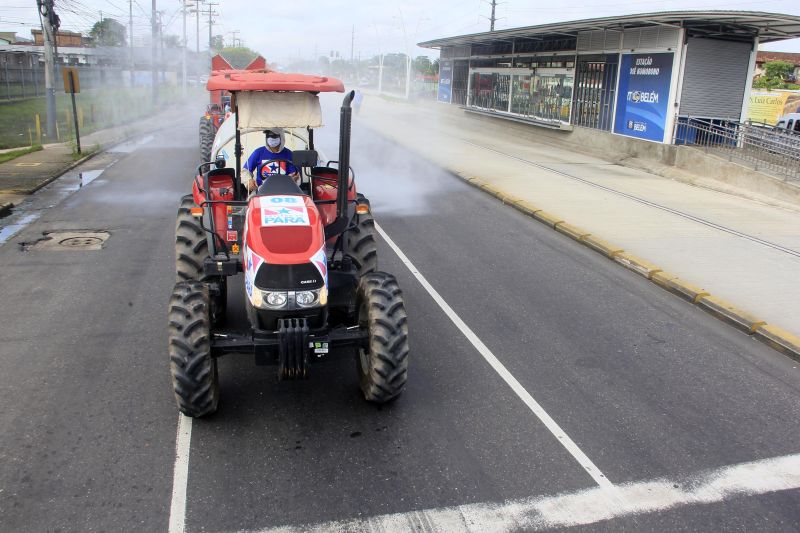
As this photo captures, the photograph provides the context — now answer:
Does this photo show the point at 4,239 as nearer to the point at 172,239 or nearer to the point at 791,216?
the point at 172,239

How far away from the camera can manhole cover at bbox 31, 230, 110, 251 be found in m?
10.1

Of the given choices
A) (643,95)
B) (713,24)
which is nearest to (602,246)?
(713,24)

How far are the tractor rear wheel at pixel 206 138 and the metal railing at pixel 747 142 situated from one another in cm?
1304

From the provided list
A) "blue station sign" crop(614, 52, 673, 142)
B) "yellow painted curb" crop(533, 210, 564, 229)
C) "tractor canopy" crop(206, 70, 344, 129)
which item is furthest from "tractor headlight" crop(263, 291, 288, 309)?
"blue station sign" crop(614, 52, 673, 142)

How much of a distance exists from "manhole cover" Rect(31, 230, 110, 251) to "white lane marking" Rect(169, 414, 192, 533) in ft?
19.6

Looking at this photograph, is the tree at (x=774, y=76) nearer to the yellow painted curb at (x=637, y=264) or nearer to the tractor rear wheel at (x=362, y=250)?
the yellow painted curb at (x=637, y=264)

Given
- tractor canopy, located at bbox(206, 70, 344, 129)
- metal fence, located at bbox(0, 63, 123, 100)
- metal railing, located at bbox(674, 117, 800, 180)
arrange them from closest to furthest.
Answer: tractor canopy, located at bbox(206, 70, 344, 129) → metal railing, located at bbox(674, 117, 800, 180) → metal fence, located at bbox(0, 63, 123, 100)

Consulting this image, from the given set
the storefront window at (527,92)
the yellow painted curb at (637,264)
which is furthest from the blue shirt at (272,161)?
the storefront window at (527,92)

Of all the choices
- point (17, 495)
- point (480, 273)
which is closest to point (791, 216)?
point (480, 273)

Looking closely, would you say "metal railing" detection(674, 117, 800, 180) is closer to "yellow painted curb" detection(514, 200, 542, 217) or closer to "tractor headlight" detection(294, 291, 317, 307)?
"yellow painted curb" detection(514, 200, 542, 217)

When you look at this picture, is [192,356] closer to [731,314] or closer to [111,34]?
[731,314]

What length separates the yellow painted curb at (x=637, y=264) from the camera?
9127 millimetres

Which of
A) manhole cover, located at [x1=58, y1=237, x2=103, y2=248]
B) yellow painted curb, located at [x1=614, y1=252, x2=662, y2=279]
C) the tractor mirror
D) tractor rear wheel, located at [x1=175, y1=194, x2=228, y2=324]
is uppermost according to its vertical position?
the tractor mirror

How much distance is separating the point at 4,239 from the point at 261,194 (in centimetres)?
731
